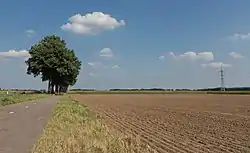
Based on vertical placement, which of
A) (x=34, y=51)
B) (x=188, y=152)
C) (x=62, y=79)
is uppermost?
(x=34, y=51)

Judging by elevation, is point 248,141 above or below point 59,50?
below

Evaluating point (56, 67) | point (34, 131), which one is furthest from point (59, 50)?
point (34, 131)

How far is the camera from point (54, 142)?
11.3 meters

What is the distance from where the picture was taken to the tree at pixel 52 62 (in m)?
82.6

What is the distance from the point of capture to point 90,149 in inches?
404

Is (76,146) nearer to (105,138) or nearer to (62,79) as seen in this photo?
(105,138)

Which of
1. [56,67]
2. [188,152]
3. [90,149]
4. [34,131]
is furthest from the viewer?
[56,67]

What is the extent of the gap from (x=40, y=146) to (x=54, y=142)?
0.75 m

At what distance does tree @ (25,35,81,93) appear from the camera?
82625 mm

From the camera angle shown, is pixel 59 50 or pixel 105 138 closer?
pixel 105 138

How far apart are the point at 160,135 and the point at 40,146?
5994 mm

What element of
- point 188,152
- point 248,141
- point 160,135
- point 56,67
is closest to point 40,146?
point 188,152

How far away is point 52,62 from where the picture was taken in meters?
82.3

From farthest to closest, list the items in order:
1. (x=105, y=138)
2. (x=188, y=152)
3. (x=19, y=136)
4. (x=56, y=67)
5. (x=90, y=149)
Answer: (x=56, y=67)
(x=19, y=136)
(x=105, y=138)
(x=188, y=152)
(x=90, y=149)
